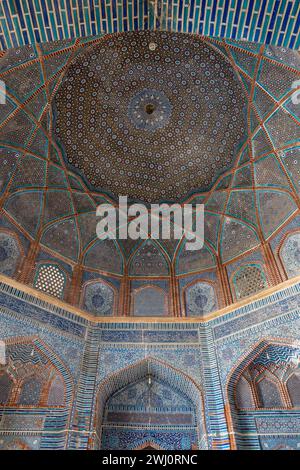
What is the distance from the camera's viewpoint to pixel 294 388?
8.24 meters

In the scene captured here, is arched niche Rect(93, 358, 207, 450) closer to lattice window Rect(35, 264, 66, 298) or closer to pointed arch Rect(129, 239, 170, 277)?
lattice window Rect(35, 264, 66, 298)

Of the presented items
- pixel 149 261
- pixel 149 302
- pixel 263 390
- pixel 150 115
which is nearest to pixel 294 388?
pixel 263 390

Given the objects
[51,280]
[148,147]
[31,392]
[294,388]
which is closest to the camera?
[294,388]

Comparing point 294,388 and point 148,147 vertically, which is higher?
point 148,147

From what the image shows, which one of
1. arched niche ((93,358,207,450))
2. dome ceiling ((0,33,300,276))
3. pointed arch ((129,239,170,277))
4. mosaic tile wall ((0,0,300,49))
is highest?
dome ceiling ((0,33,300,276))

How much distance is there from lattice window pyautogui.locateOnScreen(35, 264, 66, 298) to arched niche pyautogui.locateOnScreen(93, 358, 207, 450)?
→ 287 cm

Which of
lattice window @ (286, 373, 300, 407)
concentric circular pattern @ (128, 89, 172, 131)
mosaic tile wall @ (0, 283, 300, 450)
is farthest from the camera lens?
concentric circular pattern @ (128, 89, 172, 131)

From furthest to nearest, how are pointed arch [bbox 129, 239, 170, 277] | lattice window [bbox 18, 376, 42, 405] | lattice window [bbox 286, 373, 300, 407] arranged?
pointed arch [bbox 129, 239, 170, 277] < lattice window [bbox 18, 376, 42, 405] < lattice window [bbox 286, 373, 300, 407]

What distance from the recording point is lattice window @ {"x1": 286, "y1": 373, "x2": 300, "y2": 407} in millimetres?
8086

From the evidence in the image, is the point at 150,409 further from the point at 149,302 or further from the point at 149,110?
the point at 149,110

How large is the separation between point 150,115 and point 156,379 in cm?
767

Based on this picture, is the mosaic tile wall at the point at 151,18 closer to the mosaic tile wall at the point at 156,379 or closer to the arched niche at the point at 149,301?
the mosaic tile wall at the point at 156,379

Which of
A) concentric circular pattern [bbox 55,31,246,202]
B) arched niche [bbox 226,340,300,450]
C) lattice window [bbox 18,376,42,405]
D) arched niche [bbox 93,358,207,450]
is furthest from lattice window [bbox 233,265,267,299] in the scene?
lattice window [bbox 18,376,42,405]

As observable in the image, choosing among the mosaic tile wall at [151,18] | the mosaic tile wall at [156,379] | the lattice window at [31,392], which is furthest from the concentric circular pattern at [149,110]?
the lattice window at [31,392]
